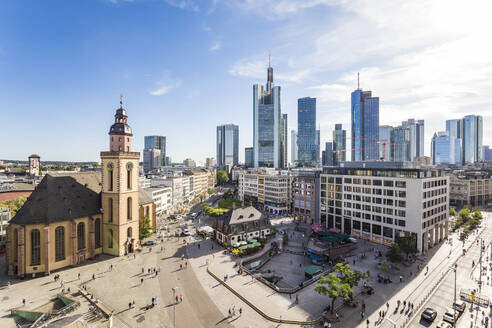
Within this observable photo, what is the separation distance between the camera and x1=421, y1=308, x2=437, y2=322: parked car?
1256 inches

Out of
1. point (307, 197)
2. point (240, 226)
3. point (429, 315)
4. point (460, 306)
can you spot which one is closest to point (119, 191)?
point (240, 226)

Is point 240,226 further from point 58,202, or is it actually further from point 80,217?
point 58,202

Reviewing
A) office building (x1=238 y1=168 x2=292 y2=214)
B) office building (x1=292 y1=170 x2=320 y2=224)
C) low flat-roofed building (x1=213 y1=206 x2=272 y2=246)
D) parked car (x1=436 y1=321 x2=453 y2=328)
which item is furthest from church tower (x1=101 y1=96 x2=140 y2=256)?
office building (x1=238 y1=168 x2=292 y2=214)

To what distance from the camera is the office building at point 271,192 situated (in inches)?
4064

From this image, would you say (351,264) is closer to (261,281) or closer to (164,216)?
(261,281)

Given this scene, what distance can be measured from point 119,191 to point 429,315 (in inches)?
2275

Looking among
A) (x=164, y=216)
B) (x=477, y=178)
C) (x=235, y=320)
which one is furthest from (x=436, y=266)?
(x=477, y=178)

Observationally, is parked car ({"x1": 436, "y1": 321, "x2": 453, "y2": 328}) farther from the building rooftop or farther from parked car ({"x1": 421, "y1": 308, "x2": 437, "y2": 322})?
the building rooftop

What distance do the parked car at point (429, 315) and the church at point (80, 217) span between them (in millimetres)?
55051

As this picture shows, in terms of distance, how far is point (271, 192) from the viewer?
4181 inches

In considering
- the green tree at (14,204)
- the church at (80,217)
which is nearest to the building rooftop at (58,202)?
the church at (80,217)

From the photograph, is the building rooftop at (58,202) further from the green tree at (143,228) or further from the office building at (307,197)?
the office building at (307,197)

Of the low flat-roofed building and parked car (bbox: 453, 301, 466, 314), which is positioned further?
the low flat-roofed building

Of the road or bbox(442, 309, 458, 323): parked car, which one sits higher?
bbox(442, 309, 458, 323): parked car
